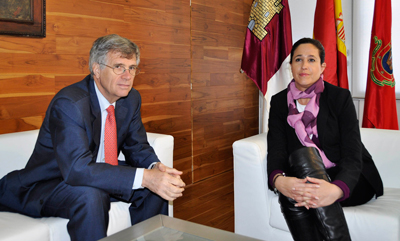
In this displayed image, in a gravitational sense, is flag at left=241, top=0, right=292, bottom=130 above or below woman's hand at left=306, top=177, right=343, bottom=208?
above

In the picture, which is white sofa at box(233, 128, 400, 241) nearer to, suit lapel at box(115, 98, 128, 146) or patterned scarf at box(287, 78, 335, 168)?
patterned scarf at box(287, 78, 335, 168)

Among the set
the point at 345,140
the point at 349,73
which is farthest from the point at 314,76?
the point at 349,73

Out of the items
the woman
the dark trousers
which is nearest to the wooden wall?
the dark trousers

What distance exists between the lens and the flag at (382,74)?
304 centimetres

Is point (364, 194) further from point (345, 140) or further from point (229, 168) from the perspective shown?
point (229, 168)

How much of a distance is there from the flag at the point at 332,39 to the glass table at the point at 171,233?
2.28 meters

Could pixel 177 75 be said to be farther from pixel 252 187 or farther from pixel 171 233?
pixel 171 233

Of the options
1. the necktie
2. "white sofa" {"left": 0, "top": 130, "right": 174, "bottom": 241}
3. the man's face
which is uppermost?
the man's face

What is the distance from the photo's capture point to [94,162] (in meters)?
1.61

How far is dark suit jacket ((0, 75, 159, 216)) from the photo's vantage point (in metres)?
→ 1.55

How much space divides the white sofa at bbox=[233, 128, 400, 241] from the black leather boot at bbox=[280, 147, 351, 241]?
15cm

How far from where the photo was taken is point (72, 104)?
5.24ft

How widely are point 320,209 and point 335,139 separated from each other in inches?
19.0

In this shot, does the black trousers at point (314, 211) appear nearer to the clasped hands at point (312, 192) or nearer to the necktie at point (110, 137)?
the clasped hands at point (312, 192)
